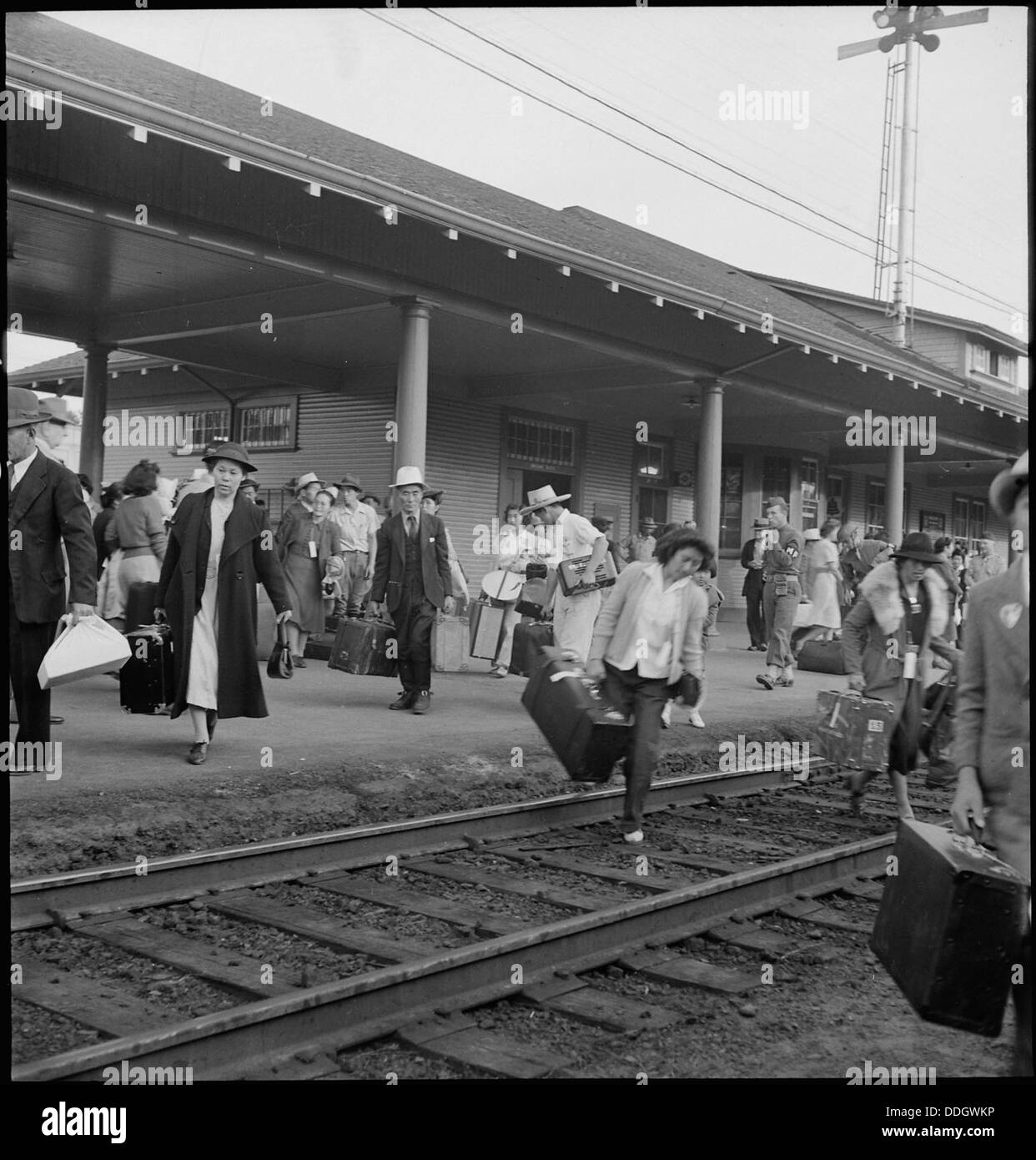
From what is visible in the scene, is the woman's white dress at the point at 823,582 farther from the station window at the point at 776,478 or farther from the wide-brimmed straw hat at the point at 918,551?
the station window at the point at 776,478

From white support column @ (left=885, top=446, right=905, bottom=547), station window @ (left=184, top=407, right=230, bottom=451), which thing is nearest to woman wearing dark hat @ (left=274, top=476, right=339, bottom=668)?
station window @ (left=184, top=407, right=230, bottom=451)

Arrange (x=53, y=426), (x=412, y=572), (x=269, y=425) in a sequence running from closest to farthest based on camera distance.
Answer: (x=53, y=426) → (x=412, y=572) → (x=269, y=425)

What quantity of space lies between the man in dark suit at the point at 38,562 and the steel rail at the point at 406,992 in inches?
128

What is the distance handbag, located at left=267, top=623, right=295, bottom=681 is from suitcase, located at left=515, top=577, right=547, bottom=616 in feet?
7.38

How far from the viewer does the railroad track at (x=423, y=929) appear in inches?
156

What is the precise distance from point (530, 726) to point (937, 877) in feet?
23.5

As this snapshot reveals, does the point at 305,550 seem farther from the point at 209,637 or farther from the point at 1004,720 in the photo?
the point at 1004,720

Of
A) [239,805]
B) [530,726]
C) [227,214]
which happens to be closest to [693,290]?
[227,214]

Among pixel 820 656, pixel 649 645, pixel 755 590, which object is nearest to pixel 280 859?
pixel 649 645

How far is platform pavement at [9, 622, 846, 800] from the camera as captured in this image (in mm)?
7645

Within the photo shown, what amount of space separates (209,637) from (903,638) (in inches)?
165

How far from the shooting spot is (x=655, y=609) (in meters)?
7.00

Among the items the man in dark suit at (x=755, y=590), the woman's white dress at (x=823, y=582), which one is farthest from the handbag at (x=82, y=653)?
the man in dark suit at (x=755, y=590)

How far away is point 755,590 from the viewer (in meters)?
17.9
